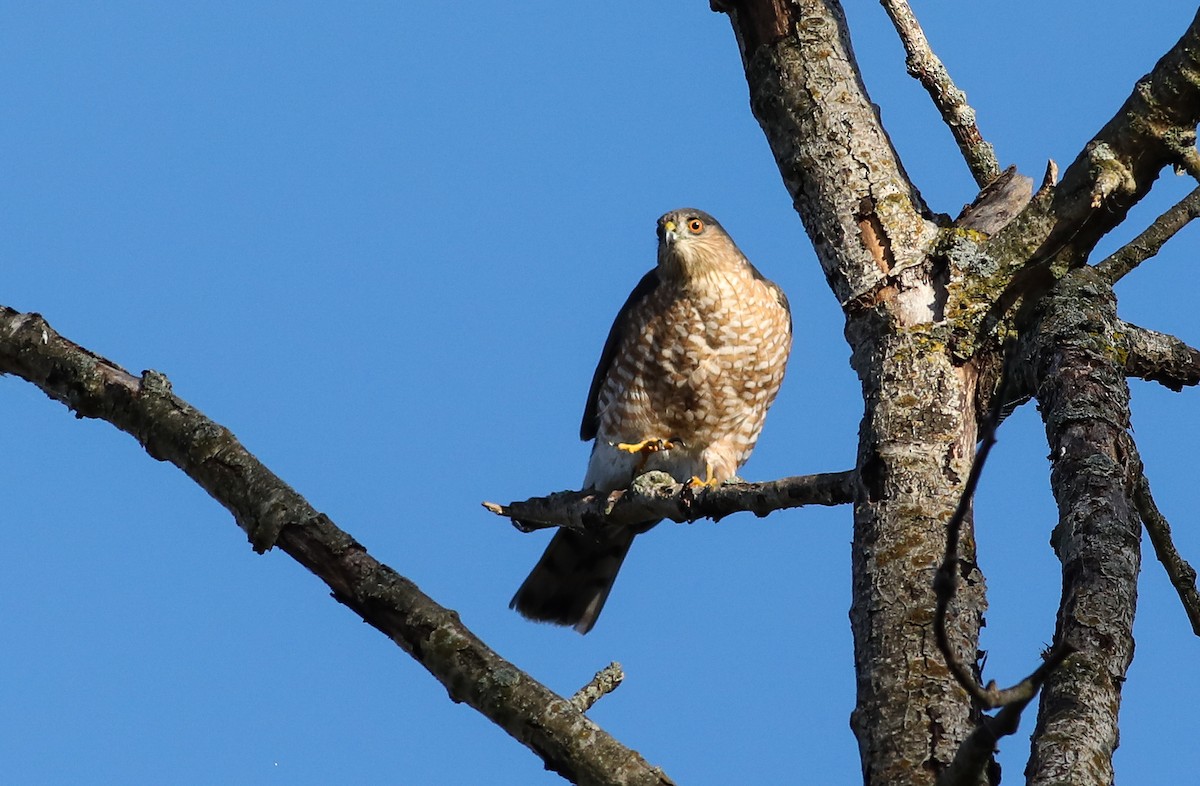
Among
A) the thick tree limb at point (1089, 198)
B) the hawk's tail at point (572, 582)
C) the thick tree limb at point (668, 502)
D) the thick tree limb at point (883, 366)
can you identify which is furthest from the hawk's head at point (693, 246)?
the thick tree limb at point (1089, 198)

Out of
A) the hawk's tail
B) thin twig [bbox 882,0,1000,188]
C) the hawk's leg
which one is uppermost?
thin twig [bbox 882,0,1000,188]

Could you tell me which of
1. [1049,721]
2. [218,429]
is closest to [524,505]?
[218,429]

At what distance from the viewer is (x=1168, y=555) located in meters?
3.46

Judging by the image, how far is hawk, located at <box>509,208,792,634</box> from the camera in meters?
6.20

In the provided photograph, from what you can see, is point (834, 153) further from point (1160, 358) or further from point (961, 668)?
point (961, 668)

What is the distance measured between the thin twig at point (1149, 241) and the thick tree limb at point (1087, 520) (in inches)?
4.1

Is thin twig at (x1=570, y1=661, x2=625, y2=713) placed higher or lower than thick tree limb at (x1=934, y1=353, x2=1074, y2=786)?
higher

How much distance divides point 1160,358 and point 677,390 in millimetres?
2313

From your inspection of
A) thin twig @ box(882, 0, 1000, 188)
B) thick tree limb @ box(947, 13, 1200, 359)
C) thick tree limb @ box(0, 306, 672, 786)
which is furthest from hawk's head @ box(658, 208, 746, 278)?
thick tree limb @ box(0, 306, 672, 786)

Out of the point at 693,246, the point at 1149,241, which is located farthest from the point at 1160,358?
the point at 693,246

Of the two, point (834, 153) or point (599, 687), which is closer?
point (599, 687)

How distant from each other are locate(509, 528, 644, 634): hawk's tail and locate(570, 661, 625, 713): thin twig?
10.7 ft

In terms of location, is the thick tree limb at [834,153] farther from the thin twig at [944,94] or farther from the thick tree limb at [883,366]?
the thin twig at [944,94]

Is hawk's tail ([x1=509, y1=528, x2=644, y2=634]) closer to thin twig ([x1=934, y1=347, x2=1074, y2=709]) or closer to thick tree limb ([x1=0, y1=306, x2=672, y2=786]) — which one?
thick tree limb ([x1=0, y1=306, x2=672, y2=786])
